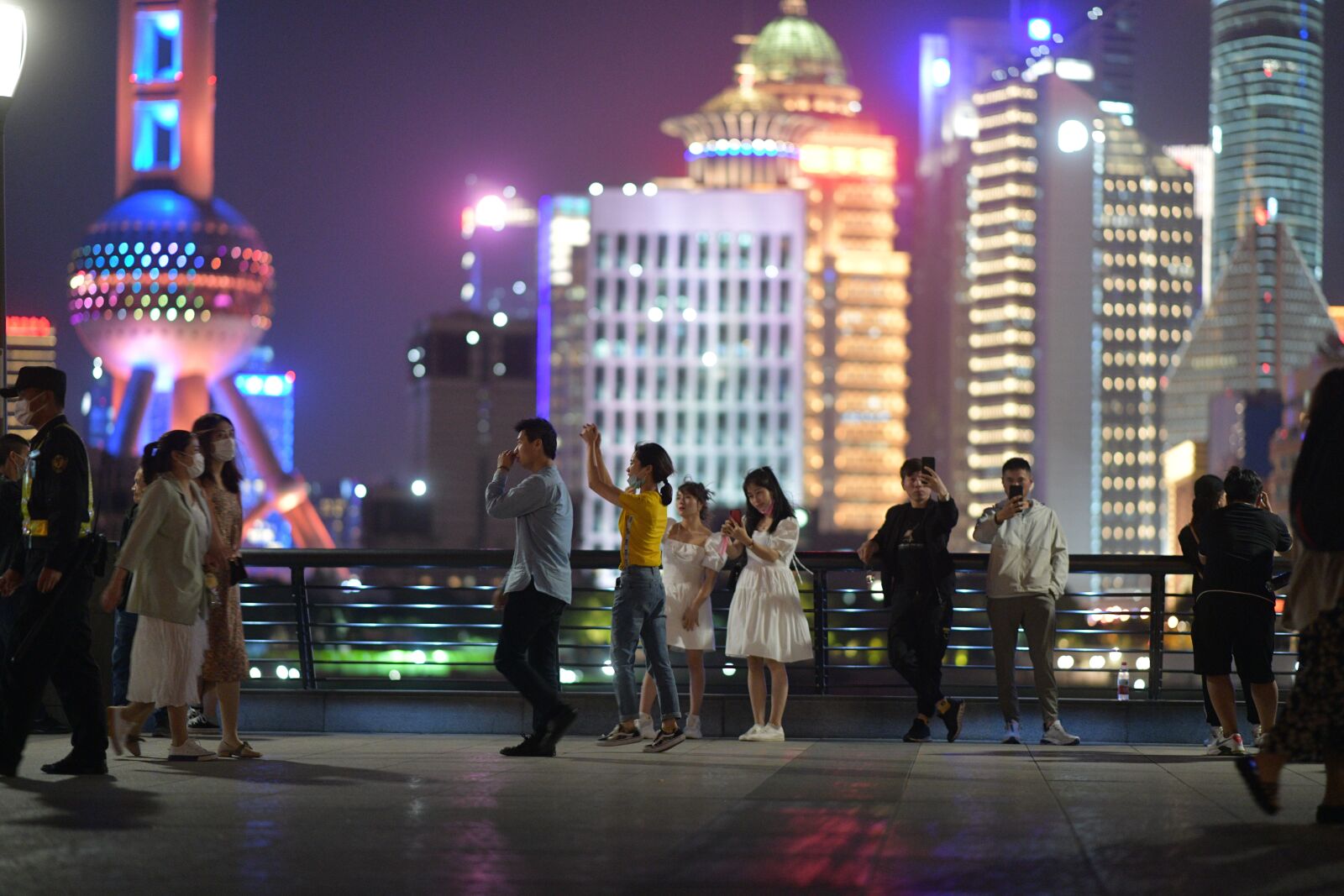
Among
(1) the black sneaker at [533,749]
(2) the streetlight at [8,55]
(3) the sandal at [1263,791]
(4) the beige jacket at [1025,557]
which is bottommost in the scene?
(1) the black sneaker at [533,749]

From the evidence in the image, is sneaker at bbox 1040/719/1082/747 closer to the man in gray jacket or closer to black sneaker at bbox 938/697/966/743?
the man in gray jacket

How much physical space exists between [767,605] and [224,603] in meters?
3.75

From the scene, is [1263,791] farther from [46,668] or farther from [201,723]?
[201,723]

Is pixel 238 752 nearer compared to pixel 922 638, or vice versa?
pixel 238 752

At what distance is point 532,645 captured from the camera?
12312mm

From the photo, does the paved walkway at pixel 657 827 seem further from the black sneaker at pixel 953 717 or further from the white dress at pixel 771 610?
the white dress at pixel 771 610

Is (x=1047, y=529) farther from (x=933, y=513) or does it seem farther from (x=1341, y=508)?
(x=1341, y=508)

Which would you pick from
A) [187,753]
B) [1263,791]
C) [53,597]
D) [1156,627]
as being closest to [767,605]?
[1156,627]

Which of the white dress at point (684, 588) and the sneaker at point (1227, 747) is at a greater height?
the white dress at point (684, 588)

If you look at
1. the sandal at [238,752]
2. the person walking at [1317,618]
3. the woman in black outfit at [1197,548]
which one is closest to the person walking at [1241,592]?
the woman in black outfit at [1197,548]

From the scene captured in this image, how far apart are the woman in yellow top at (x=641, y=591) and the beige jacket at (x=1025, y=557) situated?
2216mm

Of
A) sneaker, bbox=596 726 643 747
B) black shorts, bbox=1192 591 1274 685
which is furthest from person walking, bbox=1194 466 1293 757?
sneaker, bbox=596 726 643 747

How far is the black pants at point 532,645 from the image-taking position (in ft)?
39.1

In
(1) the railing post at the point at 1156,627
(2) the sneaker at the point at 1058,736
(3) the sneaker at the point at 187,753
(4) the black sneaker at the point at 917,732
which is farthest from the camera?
(1) the railing post at the point at 1156,627
